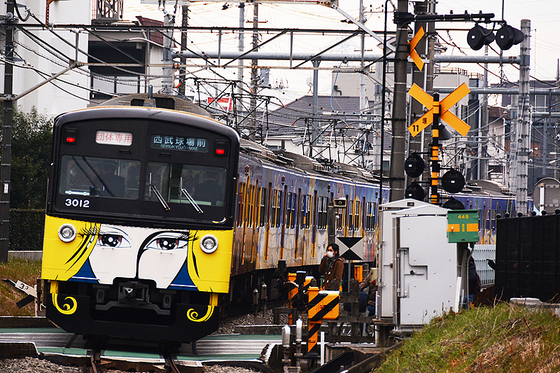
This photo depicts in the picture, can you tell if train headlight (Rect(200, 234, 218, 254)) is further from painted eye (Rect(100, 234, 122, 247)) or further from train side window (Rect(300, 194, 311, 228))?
train side window (Rect(300, 194, 311, 228))

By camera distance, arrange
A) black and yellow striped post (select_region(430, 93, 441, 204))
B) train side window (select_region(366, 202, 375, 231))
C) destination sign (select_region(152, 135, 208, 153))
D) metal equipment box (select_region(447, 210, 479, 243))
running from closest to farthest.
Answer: metal equipment box (select_region(447, 210, 479, 243)) < destination sign (select_region(152, 135, 208, 153)) < black and yellow striped post (select_region(430, 93, 441, 204)) < train side window (select_region(366, 202, 375, 231))

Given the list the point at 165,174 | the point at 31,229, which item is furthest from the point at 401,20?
the point at 31,229

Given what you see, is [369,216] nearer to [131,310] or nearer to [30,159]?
[30,159]

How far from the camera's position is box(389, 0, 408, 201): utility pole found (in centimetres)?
1444

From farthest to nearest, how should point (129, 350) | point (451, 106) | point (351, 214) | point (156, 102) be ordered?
1. point (351, 214)
2. point (451, 106)
3. point (156, 102)
4. point (129, 350)

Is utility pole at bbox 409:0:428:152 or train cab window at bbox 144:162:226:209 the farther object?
utility pole at bbox 409:0:428:152

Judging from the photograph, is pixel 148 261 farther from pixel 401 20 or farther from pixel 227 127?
pixel 401 20

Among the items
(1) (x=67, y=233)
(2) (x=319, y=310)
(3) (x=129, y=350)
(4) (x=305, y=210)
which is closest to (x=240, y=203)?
(2) (x=319, y=310)

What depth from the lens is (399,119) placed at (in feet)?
47.5

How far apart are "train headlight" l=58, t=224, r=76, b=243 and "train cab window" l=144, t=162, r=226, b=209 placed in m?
0.96

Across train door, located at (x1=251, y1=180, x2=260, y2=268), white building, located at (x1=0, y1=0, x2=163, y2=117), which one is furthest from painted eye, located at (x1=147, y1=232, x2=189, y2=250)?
white building, located at (x1=0, y1=0, x2=163, y2=117)

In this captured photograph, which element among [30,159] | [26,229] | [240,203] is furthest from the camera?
[30,159]

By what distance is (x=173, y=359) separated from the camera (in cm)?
1077

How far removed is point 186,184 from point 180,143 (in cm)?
52
